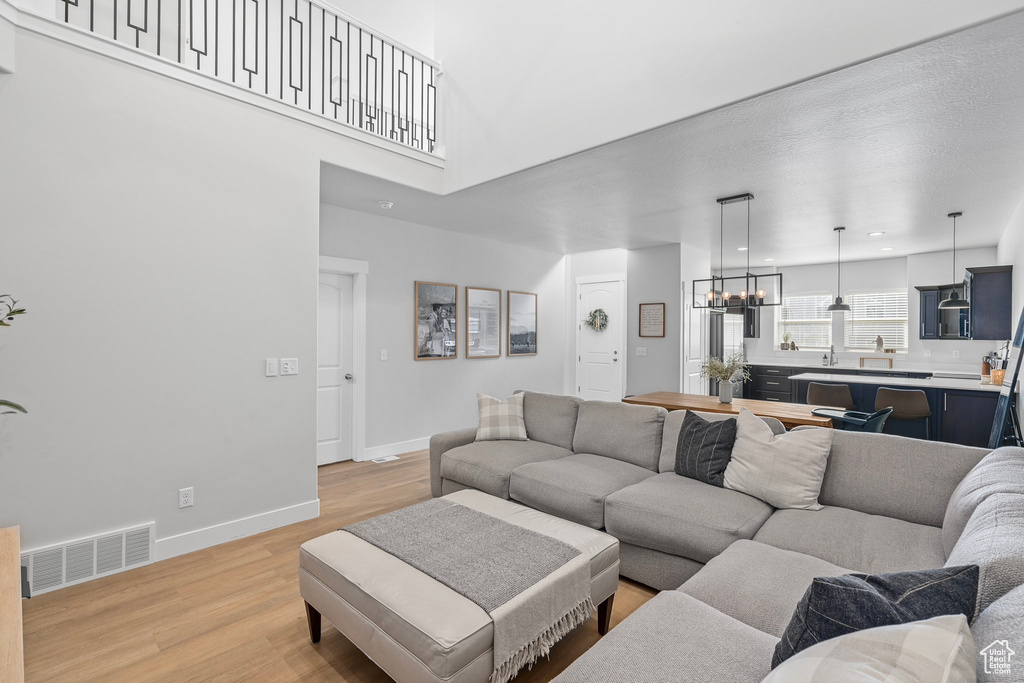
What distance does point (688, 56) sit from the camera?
279 cm

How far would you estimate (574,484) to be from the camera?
2.87m

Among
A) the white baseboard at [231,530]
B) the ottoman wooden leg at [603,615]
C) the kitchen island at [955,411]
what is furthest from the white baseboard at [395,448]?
the kitchen island at [955,411]

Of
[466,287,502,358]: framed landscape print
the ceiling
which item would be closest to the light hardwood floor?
the ceiling

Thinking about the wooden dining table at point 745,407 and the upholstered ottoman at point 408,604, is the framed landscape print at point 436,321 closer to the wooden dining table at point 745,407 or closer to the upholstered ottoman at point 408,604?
the wooden dining table at point 745,407

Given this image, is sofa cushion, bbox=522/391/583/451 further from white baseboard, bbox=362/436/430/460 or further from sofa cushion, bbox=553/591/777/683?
sofa cushion, bbox=553/591/777/683

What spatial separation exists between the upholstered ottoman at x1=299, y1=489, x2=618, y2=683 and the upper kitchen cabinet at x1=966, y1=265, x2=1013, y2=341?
6014mm

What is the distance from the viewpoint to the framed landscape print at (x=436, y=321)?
555 centimetres

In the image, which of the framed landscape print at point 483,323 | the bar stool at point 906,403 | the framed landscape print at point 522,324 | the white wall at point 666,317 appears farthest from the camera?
the framed landscape print at point 522,324

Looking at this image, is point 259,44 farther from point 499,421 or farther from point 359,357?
point 499,421

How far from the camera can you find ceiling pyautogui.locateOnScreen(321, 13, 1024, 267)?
8.04ft

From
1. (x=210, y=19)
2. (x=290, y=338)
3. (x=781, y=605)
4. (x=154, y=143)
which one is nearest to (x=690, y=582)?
(x=781, y=605)

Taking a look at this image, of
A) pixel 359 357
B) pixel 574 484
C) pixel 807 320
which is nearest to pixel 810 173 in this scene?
pixel 574 484

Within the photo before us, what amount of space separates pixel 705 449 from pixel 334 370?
362 cm

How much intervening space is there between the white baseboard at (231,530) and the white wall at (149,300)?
12 millimetres
